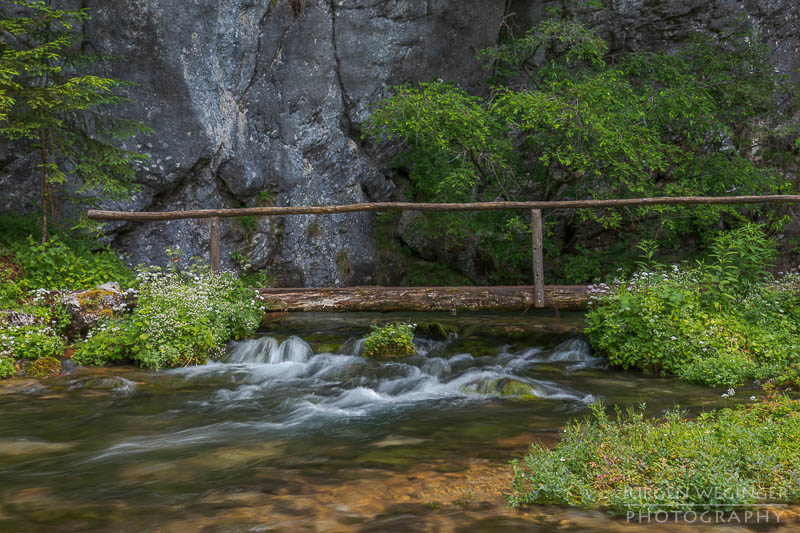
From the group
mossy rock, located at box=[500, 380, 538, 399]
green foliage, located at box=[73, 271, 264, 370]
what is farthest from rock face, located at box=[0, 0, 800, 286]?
mossy rock, located at box=[500, 380, 538, 399]

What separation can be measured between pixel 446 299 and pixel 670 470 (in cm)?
627

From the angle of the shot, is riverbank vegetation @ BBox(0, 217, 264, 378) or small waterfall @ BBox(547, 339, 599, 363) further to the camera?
small waterfall @ BBox(547, 339, 599, 363)

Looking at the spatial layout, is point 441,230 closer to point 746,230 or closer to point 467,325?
point 467,325

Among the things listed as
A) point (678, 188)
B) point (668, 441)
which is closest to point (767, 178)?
point (678, 188)

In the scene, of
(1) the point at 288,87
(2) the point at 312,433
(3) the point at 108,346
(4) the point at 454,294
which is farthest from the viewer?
(1) the point at 288,87

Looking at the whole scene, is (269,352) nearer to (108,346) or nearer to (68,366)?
(108,346)

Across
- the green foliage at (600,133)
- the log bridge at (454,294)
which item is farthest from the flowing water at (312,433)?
the green foliage at (600,133)

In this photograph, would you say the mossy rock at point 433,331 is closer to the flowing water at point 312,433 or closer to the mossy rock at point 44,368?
the flowing water at point 312,433

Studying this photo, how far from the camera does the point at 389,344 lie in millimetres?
8875

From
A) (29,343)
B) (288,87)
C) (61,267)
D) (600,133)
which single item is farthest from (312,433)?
(288,87)

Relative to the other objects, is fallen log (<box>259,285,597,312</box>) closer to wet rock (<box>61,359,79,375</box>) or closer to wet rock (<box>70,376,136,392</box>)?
wet rock (<box>70,376,136,392</box>)

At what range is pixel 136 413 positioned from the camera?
20.8 ft

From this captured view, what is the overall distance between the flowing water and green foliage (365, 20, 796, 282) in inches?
171

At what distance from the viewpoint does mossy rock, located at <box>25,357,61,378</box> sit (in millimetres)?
7742
